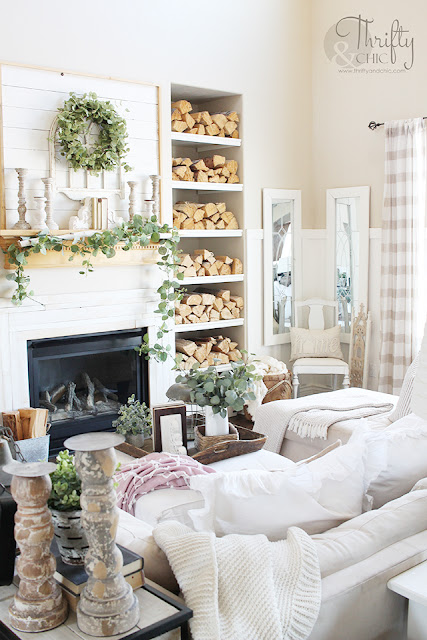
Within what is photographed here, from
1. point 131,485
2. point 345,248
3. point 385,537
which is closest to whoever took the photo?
point 385,537

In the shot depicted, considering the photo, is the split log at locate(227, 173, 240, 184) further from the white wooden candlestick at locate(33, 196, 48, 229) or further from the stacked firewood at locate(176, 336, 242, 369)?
the white wooden candlestick at locate(33, 196, 48, 229)

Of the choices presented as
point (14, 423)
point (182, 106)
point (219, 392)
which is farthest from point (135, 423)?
point (182, 106)

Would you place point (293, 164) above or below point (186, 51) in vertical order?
below

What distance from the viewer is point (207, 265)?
207 inches

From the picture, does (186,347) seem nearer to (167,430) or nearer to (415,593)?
(167,430)

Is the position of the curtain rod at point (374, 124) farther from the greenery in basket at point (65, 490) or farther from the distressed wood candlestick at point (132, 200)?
the greenery in basket at point (65, 490)

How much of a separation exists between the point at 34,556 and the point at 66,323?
3.03 metres

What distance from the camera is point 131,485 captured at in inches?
98.5

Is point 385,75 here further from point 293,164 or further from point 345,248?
point 345,248

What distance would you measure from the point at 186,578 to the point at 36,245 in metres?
2.78

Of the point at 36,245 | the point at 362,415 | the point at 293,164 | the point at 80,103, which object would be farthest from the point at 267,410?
the point at 293,164

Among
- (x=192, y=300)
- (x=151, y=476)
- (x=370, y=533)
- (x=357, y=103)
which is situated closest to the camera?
(x=370, y=533)

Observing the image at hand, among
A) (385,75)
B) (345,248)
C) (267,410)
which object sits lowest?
(267,410)

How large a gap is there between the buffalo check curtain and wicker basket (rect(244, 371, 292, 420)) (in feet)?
2.23
